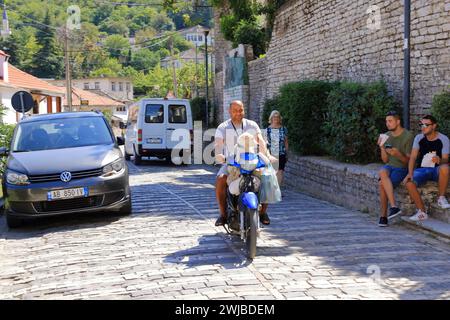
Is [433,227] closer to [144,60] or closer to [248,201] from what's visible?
[248,201]

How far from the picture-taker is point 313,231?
7508mm

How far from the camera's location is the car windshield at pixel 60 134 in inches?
360

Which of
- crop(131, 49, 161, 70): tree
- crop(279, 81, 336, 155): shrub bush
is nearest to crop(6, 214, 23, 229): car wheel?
crop(279, 81, 336, 155): shrub bush

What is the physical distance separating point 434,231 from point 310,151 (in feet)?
19.3

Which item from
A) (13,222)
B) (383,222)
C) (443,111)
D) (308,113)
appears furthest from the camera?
(308,113)

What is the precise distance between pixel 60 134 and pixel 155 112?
33.8ft

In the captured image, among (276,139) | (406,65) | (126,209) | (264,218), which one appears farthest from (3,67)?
(264,218)

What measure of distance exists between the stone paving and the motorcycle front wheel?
124 mm

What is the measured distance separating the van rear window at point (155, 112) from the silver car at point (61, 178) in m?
10.3

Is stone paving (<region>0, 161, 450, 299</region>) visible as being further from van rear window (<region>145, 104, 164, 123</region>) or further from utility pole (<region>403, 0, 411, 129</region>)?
van rear window (<region>145, 104, 164, 123</region>)

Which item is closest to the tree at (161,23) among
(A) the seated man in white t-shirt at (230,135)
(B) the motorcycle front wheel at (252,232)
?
(A) the seated man in white t-shirt at (230,135)

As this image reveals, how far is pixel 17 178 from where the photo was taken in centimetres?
810
